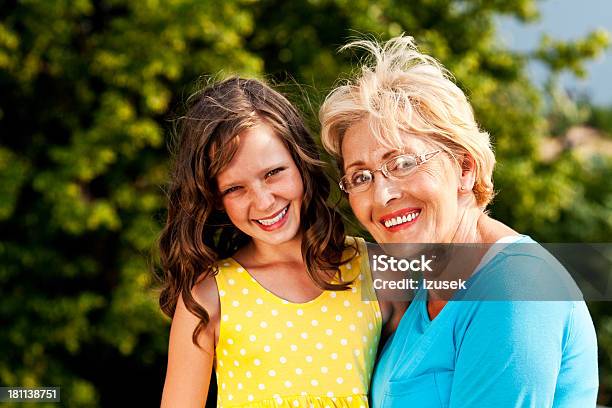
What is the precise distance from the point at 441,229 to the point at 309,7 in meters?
3.89

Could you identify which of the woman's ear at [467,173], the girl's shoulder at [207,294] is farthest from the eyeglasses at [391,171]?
the girl's shoulder at [207,294]

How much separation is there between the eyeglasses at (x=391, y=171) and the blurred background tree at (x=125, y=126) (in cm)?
271

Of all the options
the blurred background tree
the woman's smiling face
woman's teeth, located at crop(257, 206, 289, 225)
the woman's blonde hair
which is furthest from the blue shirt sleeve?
the blurred background tree

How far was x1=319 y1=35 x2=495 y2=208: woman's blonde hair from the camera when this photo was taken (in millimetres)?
1767

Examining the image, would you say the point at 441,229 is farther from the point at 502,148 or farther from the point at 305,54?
the point at 502,148

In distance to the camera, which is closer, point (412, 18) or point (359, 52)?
point (359, 52)

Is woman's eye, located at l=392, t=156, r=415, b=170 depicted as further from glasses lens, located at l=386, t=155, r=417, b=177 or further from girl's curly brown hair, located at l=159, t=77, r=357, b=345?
girl's curly brown hair, located at l=159, t=77, r=357, b=345

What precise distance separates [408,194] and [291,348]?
54 cm

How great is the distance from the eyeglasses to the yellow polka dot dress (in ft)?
1.27

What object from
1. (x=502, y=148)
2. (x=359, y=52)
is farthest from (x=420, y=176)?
(x=502, y=148)

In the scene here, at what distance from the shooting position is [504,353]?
1512 mm

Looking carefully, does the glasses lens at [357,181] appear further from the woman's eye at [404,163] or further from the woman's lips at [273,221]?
the woman's lips at [273,221]

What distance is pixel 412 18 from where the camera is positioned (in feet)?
17.4

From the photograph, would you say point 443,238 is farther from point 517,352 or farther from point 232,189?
point 232,189
